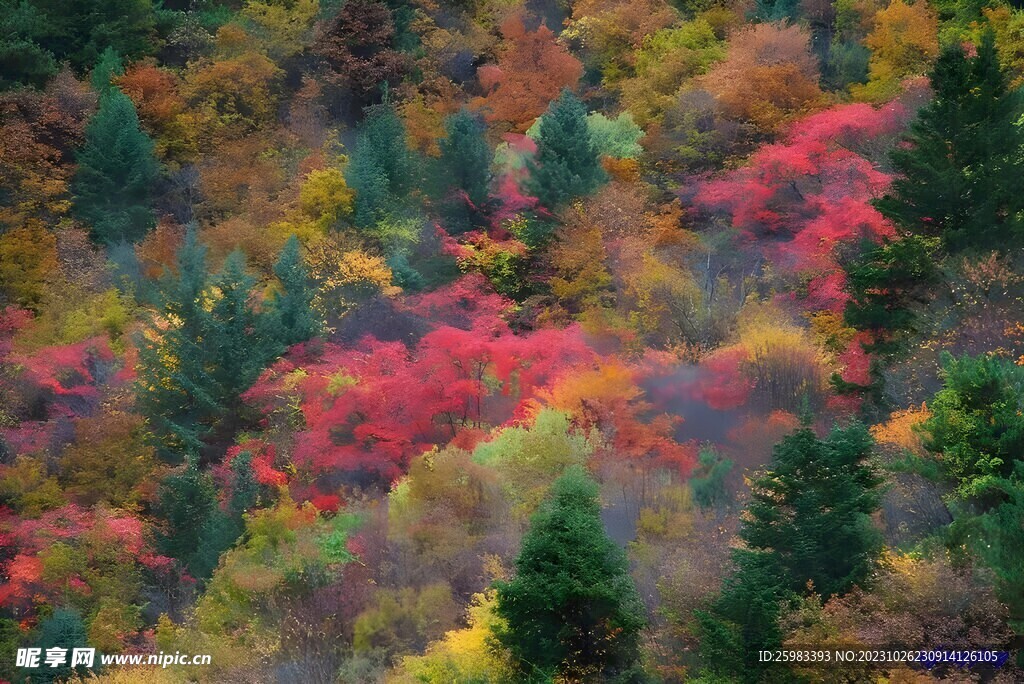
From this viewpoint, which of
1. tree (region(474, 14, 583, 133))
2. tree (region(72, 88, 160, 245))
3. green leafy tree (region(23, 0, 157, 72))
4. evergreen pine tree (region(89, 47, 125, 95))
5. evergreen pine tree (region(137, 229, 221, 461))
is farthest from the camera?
green leafy tree (region(23, 0, 157, 72))

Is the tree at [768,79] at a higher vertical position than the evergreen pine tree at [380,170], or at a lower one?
higher

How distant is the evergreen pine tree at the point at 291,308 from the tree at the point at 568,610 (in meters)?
17.6

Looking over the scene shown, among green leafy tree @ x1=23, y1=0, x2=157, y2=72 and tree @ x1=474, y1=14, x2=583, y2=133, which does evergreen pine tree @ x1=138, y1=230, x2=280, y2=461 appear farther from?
green leafy tree @ x1=23, y1=0, x2=157, y2=72

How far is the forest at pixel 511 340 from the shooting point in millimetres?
20859

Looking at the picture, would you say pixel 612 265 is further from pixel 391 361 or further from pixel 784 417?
pixel 784 417

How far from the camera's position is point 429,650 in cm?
2269

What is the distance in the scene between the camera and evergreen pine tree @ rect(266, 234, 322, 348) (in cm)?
3738

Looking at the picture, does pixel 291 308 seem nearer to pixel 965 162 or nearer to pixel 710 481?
pixel 710 481

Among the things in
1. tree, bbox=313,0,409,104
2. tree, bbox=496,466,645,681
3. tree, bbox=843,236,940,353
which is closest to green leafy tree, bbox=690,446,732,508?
tree, bbox=843,236,940,353

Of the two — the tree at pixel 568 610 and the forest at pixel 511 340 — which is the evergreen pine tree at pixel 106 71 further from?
the tree at pixel 568 610

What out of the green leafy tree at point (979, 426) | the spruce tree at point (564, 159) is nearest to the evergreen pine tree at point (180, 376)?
the spruce tree at point (564, 159)

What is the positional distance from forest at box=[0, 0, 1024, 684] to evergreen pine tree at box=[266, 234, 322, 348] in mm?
107

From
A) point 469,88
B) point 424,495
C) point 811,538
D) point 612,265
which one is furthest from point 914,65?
point 811,538

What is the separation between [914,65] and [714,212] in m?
8.15
